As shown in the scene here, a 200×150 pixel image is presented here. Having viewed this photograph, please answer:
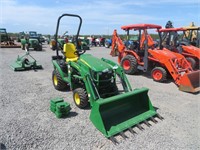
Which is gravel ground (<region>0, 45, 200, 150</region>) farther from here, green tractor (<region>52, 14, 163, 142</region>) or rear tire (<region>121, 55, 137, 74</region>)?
rear tire (<region>121, 55, 137, 74</region>)

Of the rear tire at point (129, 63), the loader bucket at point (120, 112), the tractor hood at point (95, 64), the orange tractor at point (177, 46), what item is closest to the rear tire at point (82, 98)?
the tractor hood at point (95, 64)

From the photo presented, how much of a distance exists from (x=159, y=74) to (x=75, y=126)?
4.45m

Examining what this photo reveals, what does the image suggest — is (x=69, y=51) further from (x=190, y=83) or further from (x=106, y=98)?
(x=190, y=83)

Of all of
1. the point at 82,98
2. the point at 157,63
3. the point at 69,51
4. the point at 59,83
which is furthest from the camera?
the point at 157,63

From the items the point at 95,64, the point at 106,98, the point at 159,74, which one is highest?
the point at 95,64

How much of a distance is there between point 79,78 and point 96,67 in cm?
54

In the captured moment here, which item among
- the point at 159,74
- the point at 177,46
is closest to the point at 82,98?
the point at 159,74

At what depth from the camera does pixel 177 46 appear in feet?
31.9

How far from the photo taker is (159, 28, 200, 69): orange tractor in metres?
9.26

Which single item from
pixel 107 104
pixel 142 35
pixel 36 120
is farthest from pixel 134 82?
pixel 36 120

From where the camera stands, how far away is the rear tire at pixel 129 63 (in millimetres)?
8219

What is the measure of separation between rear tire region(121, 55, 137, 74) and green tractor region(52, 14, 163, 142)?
323 centimetres

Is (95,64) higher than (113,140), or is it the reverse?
(95,64)

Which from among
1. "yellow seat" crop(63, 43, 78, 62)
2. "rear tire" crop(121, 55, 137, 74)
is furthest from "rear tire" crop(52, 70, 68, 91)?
"rear tire" crop(121, 55, 137, 74)
